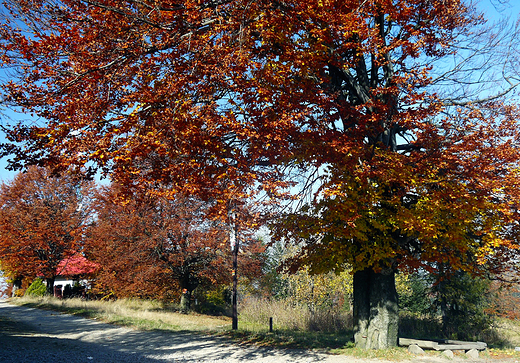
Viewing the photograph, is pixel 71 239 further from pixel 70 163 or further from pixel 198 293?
pixel 70 163

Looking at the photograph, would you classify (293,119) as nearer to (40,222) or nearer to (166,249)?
(166,249)

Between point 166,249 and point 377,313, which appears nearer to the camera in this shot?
point 377,313

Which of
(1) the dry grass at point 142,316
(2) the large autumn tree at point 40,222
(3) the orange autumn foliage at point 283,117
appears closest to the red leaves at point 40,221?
(2) the large autumn tree at point 40,222

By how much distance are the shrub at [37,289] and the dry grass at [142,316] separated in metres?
1.63

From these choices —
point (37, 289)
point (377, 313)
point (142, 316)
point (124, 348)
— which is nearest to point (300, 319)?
point (377, 313)

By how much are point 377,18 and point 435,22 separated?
1.62 m

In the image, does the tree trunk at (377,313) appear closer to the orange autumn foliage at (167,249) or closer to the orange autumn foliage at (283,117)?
the orange autumn foliage at (283,117)

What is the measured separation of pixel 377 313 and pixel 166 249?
16.2 m

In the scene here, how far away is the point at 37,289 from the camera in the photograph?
31422mm

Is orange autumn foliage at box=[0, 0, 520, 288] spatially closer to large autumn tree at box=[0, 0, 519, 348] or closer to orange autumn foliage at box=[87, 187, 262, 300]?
large autumn tree at box=[0, 0, 519, 348]

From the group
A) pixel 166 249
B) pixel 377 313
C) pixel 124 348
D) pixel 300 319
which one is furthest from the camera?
pixel 166 249

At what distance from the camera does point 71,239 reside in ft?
90.6

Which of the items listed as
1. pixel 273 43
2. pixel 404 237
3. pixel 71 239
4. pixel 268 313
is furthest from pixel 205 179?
pixel 71 239

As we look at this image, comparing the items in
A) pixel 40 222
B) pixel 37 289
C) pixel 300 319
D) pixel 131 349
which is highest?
pixel 40 222
